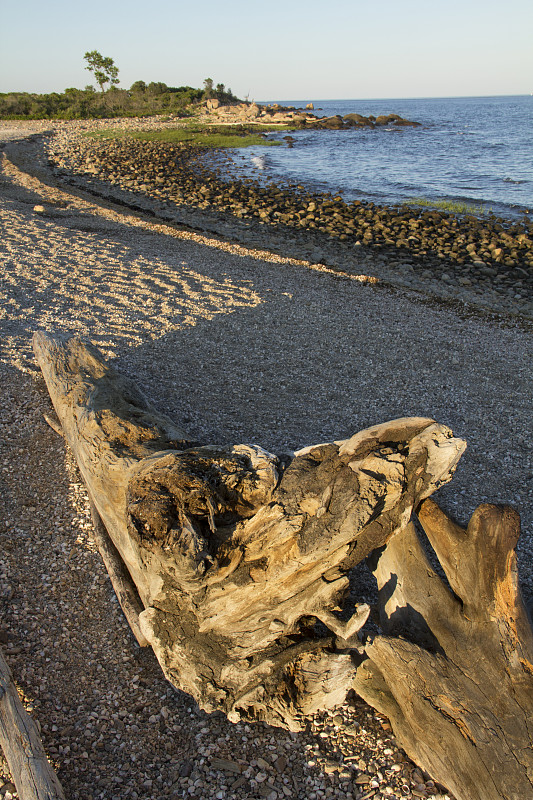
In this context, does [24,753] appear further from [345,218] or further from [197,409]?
[345,218]

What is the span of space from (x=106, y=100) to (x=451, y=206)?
196 feet

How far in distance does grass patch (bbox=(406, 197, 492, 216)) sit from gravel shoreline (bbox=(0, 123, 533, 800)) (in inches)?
369

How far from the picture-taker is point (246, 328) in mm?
8828

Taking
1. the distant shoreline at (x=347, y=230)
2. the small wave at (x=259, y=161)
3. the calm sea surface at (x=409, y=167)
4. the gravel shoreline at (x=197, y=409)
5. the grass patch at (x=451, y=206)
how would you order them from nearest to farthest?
the gravel shoreline at (x=197, y=409), the distant shoreline at (x=347, y=230), the grass patch at (x=451, y=206), the calm sea surface at (x=409, y=167), the small wave at (x=259, y=161)

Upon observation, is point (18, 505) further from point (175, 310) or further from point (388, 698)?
point (175, 310)

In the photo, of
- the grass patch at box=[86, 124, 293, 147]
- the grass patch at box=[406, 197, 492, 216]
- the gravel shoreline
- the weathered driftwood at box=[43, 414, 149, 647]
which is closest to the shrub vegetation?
the grass patch at box=[86, 124, 293, 147]

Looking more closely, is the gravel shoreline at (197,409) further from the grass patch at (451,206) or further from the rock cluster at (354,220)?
the grass patch at (451,206)

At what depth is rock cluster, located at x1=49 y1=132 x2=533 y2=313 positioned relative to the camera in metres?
14.2

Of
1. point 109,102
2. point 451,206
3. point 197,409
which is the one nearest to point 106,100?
point 109,102

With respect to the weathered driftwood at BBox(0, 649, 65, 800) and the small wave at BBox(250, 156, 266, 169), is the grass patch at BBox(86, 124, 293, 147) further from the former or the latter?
the weathered driftwood at BBox(0, 649, 65, 800)

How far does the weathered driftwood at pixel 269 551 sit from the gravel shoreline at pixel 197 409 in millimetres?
306

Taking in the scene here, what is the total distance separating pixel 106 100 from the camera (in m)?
64.1

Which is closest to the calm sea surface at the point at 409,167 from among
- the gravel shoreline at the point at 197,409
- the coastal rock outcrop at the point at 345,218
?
the coastal rock outcrop at the point at 345,218

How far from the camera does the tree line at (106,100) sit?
2146 inches
